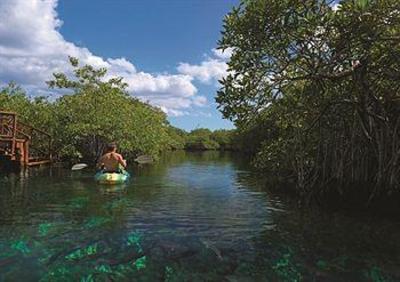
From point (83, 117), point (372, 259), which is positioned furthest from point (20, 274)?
point (83, 117)

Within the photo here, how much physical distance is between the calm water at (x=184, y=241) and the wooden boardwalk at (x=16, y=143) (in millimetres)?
10624

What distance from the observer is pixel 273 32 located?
11.6 m

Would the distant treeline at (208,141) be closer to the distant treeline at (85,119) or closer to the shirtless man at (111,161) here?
the distant treeline at (85,119)

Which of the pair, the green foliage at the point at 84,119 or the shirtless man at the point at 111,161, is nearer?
the shirtless man at the point at 111,161

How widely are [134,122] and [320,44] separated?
2698cm

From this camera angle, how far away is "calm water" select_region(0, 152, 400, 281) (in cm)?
803

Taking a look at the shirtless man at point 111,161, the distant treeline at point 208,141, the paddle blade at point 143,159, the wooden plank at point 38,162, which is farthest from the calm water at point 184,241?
the distant treeline at point 208,141

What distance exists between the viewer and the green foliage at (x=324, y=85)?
10.6 meters

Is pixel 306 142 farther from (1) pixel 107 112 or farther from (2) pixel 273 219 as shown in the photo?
(1) pixel 107 112

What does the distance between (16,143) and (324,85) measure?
21518 millimetres

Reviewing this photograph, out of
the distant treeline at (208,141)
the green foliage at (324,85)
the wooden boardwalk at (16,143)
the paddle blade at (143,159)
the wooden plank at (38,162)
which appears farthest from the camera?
the distant treeline at (208,141)

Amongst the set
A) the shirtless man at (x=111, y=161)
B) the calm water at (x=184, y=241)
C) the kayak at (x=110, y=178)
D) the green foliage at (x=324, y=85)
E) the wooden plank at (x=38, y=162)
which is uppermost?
the green foliage at (x=324, y=85)

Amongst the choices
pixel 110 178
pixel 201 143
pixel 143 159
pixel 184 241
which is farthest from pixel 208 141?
pixel 184 241

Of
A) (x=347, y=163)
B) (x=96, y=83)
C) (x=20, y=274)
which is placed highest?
(x=96, y=83)
